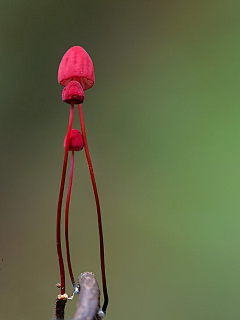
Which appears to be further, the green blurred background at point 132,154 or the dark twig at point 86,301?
the green blurred background at point 132,154

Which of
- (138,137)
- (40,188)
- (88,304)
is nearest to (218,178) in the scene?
(138,137)

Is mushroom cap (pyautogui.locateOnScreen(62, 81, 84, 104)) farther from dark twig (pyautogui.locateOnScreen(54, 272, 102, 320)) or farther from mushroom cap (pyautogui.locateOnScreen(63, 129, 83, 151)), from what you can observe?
dark twig (pyautogui.locateOnScreen(54, 272, 102, 320))

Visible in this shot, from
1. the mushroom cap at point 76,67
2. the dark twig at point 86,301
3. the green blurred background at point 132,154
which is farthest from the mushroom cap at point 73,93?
the green blurred background at point 132,154

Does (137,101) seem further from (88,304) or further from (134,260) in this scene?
(88,304)

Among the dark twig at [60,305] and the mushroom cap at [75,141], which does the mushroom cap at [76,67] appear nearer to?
the mushroom cap at [75,141]

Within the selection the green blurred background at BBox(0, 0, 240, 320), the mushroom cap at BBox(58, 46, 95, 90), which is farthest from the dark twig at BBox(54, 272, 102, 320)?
the green blurred background at BBox(0, 0, 240, 320)

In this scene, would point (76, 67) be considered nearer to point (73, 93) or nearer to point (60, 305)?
point (73, 93)
